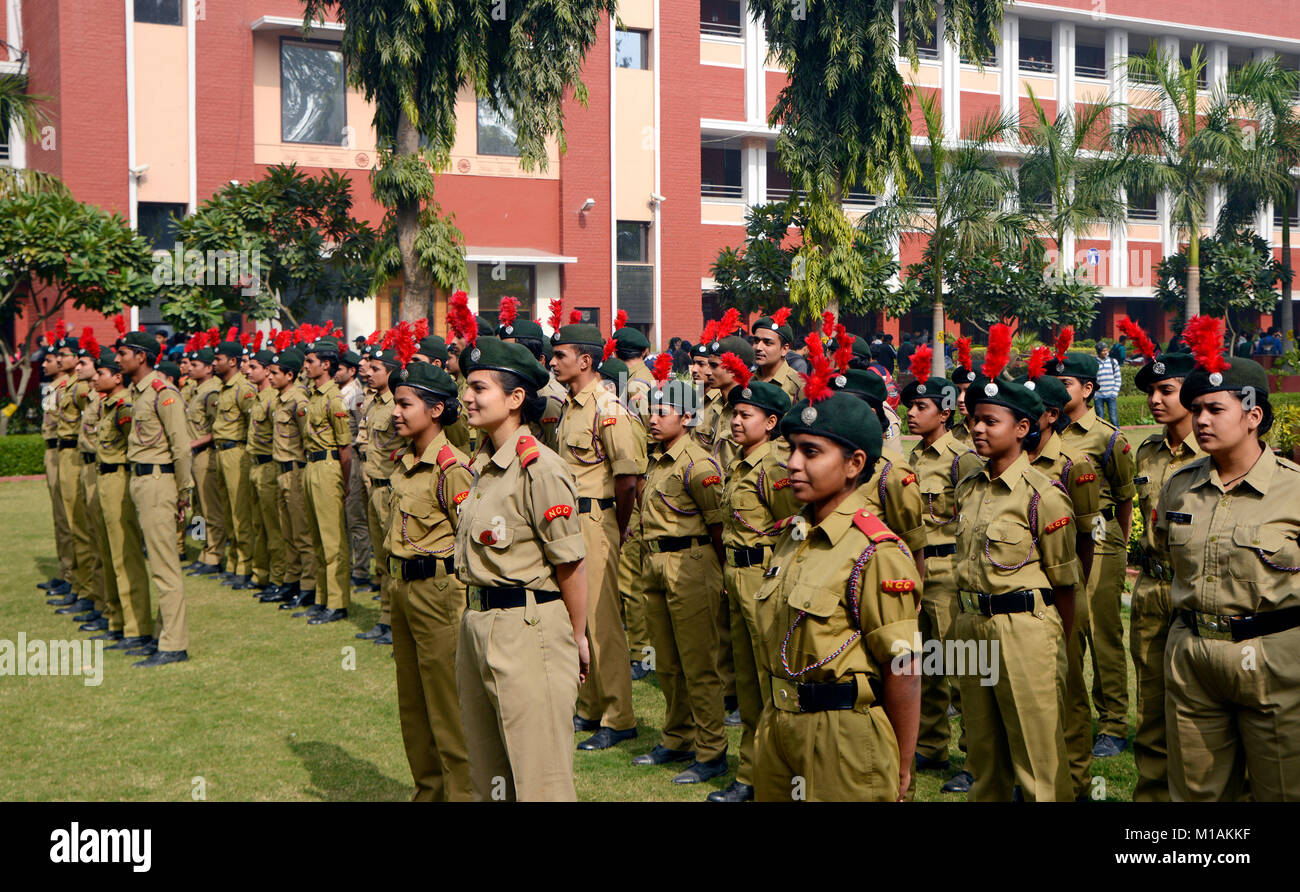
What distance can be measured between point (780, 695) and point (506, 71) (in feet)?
59.6

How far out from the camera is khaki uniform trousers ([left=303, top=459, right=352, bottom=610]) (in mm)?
10492

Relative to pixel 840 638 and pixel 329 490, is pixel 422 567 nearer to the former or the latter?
pixel 840 638

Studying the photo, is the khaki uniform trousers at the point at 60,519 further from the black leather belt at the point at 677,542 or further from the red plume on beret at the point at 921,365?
the red plume on beret at the point at 921,365

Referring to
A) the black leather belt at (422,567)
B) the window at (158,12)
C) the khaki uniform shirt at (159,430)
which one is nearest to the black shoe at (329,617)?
the khaki uniform shirt at (159,430)

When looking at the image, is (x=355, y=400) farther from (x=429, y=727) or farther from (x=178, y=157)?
(x=178, y=157)

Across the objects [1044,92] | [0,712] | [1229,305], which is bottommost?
[0,712]

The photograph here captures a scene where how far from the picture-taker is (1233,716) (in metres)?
4.73

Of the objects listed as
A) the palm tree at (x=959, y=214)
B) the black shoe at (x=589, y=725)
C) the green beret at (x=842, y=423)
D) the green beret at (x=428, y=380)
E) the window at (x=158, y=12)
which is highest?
the window at (x=158, y=12)

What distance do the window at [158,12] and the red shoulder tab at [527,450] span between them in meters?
25.9

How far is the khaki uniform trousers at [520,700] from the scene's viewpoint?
4.56 metres

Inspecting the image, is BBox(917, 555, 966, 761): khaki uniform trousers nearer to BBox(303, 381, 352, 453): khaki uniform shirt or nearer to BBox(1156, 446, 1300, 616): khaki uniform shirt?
BBox(1156, 446, 1300, 616): khaki uniform shirt

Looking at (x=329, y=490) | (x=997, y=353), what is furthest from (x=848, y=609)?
(x=329, y=490)

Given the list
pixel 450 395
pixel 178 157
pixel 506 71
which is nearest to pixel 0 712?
pixel 450 395

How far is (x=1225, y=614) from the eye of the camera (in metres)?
4.64
